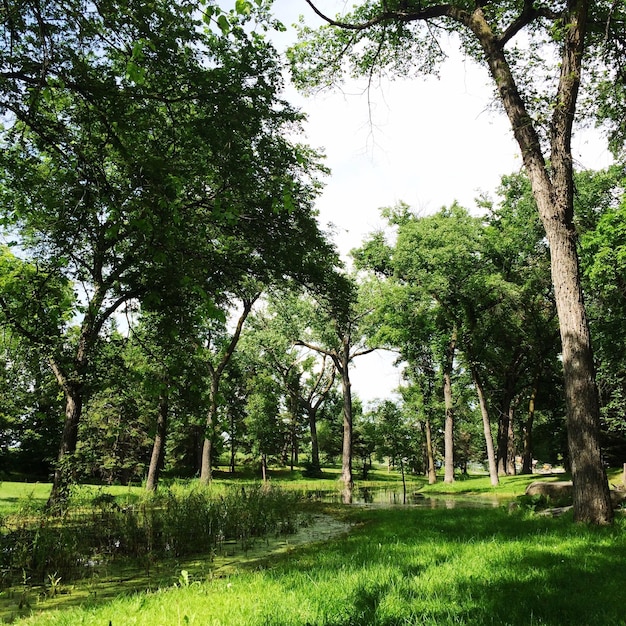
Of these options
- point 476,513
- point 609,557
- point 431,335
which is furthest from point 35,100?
point 431,335

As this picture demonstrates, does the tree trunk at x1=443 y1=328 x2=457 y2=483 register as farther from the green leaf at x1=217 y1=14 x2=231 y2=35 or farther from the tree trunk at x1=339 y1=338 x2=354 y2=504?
the green leaf at x1=217 y1=14 x2=231 y2=35

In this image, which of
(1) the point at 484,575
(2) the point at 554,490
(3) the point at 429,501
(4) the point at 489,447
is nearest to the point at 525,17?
(1) the point at 484,575

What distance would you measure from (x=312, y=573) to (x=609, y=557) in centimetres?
359

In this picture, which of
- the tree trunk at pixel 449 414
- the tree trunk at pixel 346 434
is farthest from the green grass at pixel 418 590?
the tree trunk at pixel 449 414

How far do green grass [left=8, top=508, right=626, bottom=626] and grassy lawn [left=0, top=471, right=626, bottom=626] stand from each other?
0.01m

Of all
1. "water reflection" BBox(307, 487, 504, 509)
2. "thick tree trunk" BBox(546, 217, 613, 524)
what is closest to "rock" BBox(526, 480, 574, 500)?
"water reflection" BBox(307, 487, 504, 509)

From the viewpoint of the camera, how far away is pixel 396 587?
471cm

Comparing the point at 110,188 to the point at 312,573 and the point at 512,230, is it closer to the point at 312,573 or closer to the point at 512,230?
the point at 312,573

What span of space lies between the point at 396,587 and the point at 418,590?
0.85 ft

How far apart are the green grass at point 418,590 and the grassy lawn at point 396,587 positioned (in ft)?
0.05

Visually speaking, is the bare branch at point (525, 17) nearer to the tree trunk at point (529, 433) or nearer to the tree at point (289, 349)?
the tree at point (289, 349)

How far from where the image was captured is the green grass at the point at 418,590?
3824 millimetres

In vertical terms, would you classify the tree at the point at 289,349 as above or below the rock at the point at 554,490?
above

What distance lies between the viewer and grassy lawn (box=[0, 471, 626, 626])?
385 centimetres
